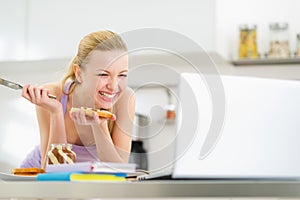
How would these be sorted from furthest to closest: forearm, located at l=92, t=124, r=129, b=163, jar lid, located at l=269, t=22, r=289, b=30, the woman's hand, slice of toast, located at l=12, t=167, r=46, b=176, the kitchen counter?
jar lid, located at l=269, t=22, r=289, b=30 → forearm, located at l=92, t=124, r=129, b=163 → the woman's hand → slice of toast, located at l=12, t=167, r=46, b=176 → the kitchen counter

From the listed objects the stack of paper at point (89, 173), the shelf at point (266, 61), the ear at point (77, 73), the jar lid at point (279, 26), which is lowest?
the stack of paper at point (89, 173)

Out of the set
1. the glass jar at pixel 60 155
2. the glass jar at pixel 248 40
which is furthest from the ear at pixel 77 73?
the glass jar at pixel 248 40

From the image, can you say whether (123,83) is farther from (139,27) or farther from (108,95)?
(139,27)

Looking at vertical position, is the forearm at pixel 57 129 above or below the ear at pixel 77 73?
below

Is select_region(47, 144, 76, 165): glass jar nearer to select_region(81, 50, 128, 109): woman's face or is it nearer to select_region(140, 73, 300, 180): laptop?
select_region(140, 73, 300, 180): laptop

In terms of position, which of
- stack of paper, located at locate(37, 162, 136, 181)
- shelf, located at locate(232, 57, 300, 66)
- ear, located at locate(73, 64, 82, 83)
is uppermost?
shelf, located at locate(232, 57, 300, 66)

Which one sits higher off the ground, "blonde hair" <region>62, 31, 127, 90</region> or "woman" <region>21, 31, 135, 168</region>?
"blonde hair" <region>62, 31, 127, 90</region>

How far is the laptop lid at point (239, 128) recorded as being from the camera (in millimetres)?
1023

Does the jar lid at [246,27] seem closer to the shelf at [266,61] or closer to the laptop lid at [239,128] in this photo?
the shelf at [266,61]

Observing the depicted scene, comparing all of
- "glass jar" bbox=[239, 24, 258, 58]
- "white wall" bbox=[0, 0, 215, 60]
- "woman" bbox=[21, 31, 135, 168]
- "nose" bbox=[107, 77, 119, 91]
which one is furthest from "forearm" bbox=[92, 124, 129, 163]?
"glass jar" bbox=[239, 24, 258, 58]

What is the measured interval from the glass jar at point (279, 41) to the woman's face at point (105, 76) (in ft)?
3.42

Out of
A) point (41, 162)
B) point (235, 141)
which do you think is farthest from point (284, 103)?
point (41, 162)

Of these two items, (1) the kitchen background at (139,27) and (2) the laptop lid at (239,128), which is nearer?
(2) the laptop lid at (239,128)

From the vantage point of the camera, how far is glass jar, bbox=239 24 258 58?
8.04 feet
